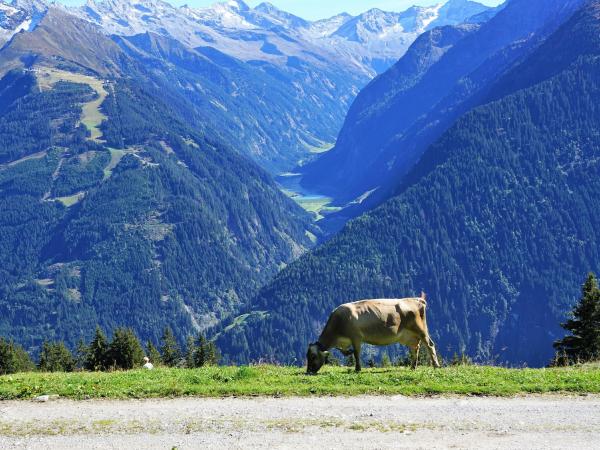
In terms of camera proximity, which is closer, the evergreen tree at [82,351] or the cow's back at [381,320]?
the cow's back at [381,320]

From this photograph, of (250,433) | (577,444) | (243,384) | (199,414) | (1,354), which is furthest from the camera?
(1,354)

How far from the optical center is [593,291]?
70.6 metres

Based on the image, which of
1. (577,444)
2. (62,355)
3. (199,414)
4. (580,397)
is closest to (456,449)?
(577,444)

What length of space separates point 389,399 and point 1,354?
350ft

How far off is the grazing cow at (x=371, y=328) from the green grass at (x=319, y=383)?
1192mm

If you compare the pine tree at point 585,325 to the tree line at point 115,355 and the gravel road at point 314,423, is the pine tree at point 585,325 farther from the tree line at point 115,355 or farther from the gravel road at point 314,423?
the gravel road at point 314,423

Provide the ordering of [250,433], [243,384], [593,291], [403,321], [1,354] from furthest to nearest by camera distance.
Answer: [1,354] < [593,291] < [403,321] < [243,384] < [250,433]

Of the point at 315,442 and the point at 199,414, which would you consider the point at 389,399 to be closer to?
the point at 315,442

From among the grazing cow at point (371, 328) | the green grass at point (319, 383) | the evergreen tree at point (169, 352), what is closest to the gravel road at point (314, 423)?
the green grass at point (319, 383)

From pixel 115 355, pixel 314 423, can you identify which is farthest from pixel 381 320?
pixel 115 355

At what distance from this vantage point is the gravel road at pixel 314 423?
20.9 metres

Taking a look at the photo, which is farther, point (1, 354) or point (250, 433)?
point (1, 354)

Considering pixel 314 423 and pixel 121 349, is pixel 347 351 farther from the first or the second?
pixel 121 349

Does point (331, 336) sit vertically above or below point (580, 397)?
above
